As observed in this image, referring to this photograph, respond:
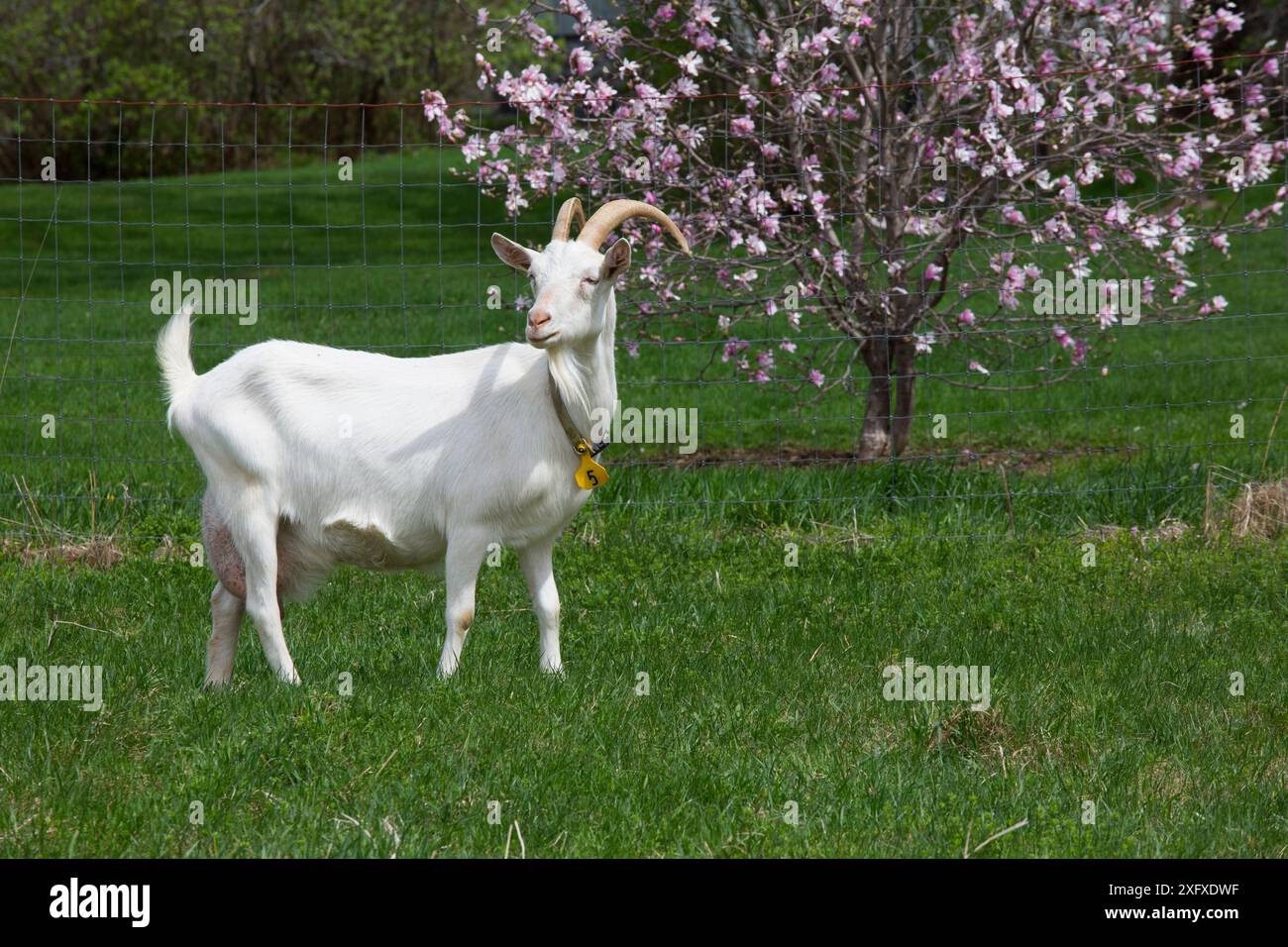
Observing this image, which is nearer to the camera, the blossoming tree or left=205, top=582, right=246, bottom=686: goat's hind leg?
left=205, top=582, right=246, bottom=686: goat's hind leg

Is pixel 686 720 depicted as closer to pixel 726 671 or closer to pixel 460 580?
pixel 726 671

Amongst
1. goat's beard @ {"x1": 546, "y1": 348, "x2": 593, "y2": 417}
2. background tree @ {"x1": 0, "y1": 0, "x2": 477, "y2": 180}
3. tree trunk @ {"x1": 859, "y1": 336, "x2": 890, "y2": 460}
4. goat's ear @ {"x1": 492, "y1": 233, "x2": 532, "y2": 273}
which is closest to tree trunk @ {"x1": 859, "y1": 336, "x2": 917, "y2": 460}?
tree trunk @ {"x1": 859, "y1": 336, "x2": 890, "y2": 460}

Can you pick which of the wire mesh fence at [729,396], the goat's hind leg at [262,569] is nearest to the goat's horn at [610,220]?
the goat's hind leg at [262,569]

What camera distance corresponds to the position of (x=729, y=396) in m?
11.3

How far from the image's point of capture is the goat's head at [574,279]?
4.88m

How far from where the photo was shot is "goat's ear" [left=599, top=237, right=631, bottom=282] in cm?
488

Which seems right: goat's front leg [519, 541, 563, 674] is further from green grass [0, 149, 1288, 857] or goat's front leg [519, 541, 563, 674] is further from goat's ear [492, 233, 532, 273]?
goat's ear [492, 233, 532, 273]

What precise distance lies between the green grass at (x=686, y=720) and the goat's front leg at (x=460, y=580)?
13 centimetres

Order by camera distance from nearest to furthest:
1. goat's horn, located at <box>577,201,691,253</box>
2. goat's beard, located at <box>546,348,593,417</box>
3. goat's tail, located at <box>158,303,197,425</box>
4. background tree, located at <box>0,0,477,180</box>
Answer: goat's horn, located at <box>577,201,691,253</box> → goat's beard, located at <box>546,348,593,417</box> → goat's tail, located at <box>158,303,197,425</box> → background tree, located at <box>0,0,477,180</box>

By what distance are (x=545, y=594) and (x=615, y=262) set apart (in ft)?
4.31

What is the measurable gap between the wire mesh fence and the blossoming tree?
0.21m

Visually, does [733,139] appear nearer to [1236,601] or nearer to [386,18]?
[1236,601]

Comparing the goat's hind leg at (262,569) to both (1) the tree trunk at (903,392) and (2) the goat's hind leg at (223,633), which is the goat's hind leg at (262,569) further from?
(1) the tree trunk at (903,392)
